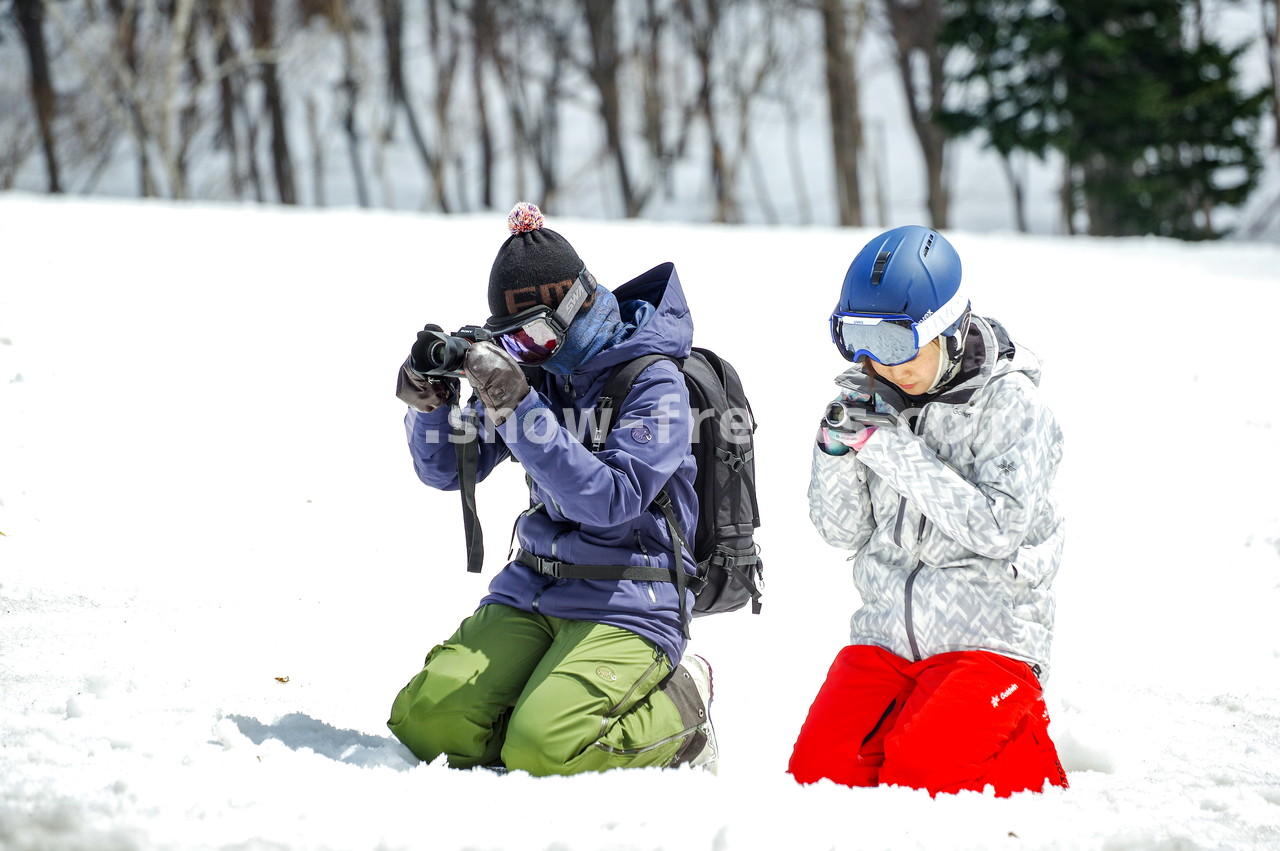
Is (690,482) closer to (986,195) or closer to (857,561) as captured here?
(857,561)

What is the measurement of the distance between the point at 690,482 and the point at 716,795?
34.9 inches

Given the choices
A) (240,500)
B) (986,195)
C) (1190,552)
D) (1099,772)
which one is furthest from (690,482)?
A: (986,195)

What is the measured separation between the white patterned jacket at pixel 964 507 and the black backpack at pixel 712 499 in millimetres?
228

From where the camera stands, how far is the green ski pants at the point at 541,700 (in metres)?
2.98

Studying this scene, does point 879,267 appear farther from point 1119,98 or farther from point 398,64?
point 398,64

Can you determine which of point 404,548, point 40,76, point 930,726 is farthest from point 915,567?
point 40,76

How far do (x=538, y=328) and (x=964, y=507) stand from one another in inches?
46.4

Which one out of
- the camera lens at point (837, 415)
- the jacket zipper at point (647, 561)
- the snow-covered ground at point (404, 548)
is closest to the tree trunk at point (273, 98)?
the snow-covered ground at point (404, 548)

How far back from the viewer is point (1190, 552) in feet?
19.5

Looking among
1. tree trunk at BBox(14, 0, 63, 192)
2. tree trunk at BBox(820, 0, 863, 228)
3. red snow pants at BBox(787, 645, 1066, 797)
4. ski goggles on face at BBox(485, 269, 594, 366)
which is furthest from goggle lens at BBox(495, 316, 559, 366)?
tree trunk at BBox(14, 0, 63, 192)

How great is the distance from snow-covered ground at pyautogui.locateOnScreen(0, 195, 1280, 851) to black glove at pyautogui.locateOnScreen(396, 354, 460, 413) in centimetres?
93

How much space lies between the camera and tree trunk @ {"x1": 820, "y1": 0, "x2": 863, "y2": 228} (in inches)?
820

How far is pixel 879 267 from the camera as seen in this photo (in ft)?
10.1

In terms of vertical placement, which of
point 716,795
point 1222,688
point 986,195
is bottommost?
point 1222,688
